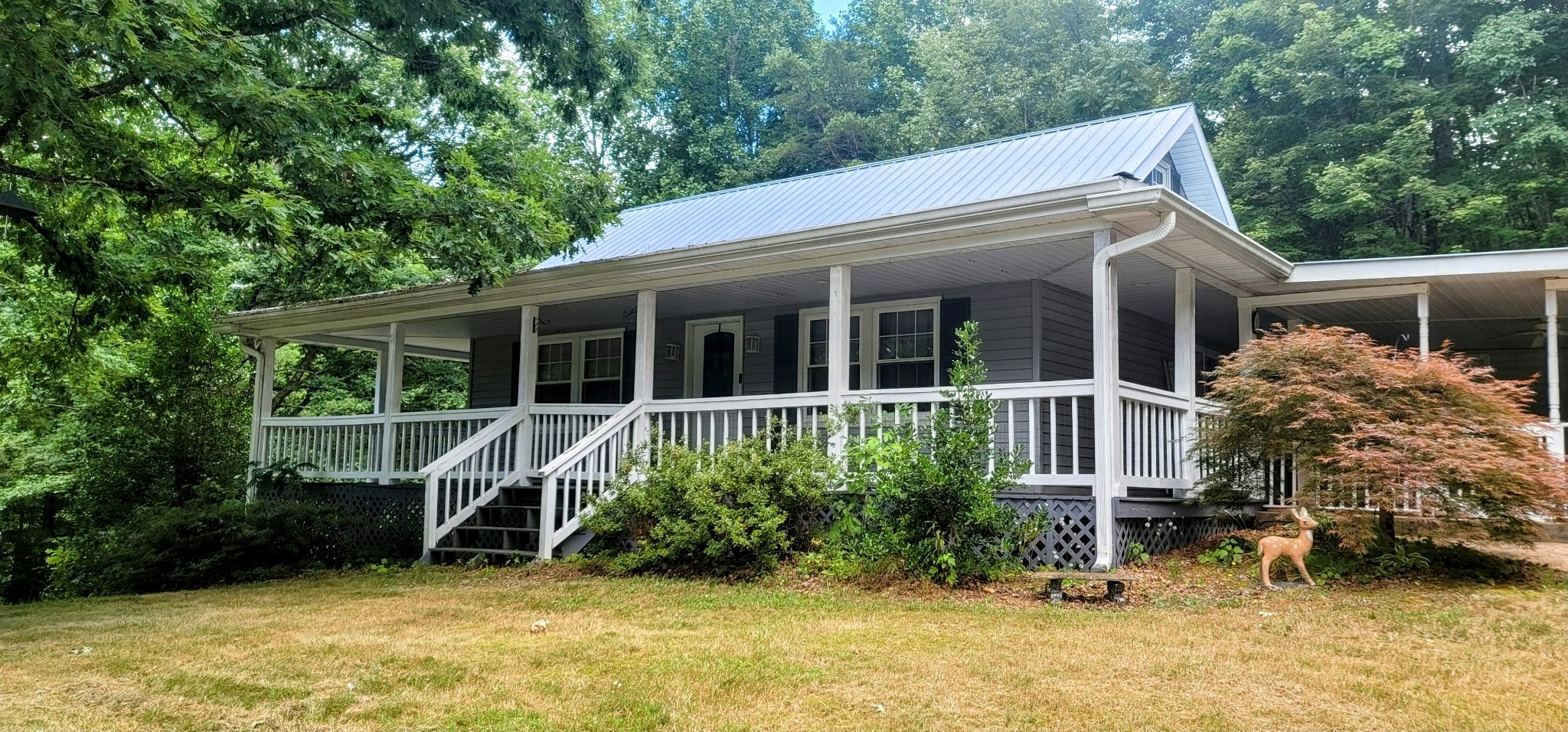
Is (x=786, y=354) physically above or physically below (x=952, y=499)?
above

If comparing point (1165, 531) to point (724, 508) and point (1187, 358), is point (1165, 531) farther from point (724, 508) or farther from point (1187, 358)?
point (724, 508)

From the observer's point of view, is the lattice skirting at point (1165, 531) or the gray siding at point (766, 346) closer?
the lattice skirting at point (1165, 531)

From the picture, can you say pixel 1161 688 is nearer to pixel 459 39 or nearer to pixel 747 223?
pixel 747 223

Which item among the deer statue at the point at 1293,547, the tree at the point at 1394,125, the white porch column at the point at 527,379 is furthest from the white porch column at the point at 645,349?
the tree at the point at 1394,125

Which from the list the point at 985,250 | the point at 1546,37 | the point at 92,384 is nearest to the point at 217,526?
the point at 92,384

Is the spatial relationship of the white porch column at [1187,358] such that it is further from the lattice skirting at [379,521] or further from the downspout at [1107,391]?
the lattice skirting at [379,521]

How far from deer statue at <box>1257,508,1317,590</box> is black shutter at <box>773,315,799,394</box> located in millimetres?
6334

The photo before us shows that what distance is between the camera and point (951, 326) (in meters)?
11.5

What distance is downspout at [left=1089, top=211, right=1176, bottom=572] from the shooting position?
7.88 metres

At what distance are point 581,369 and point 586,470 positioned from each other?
4.39m

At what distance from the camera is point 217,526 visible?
10992 mm

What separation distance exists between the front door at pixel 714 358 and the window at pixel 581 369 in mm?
1227

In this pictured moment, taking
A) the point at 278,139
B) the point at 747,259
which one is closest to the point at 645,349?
the point at 747,259

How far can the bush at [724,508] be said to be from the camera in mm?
8523
